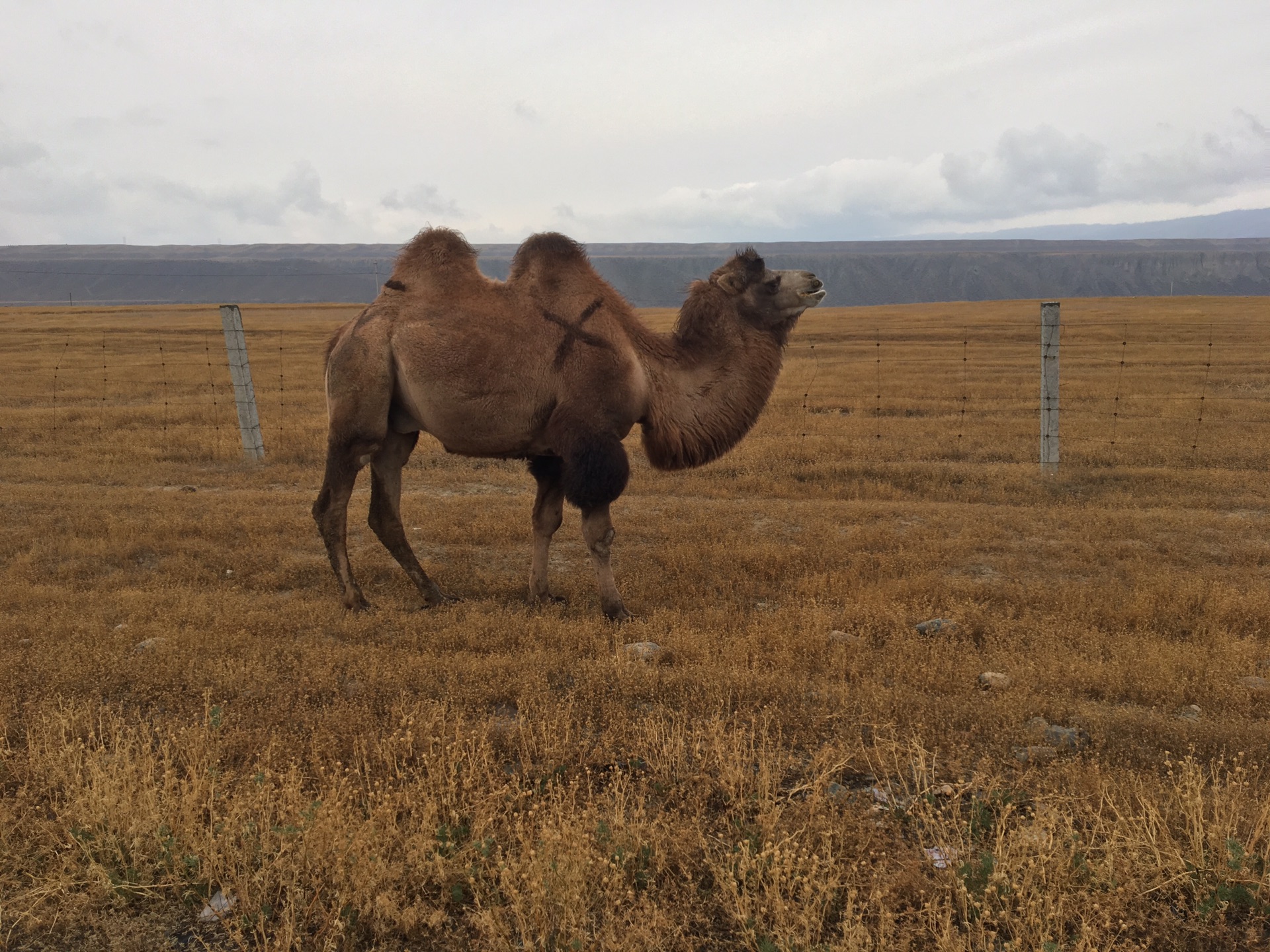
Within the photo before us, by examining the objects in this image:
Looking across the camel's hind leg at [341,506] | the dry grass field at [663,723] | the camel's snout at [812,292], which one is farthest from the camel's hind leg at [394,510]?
the camel's snout at [812,292]

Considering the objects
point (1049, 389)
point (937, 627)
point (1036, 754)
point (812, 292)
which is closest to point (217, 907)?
point (1036, 754)

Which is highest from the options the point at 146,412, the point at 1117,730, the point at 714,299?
the point at 714,299

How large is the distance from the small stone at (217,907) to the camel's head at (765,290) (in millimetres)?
5810

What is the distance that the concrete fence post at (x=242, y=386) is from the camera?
1409 centimetres

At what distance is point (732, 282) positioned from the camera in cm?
777

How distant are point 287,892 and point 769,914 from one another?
6.00 ft

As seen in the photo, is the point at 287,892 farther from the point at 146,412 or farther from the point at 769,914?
the point at 146,412

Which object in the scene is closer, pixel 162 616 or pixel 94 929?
pixel 94 929

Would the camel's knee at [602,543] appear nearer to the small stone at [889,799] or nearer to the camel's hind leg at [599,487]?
the camel's hind leg at [599,487]

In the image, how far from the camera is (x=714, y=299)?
25.7ft

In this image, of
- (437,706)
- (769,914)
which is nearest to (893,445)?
(437,706)

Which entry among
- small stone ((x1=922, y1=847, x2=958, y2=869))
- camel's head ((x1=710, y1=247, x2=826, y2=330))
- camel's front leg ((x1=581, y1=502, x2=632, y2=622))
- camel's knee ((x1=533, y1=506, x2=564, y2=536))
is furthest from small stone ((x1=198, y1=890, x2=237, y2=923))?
camel's head ((x1=710, y1=247, x2=826, y2=330))

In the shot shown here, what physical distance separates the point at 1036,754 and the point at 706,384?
4.03m

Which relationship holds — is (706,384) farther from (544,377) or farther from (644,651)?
(644,651)
